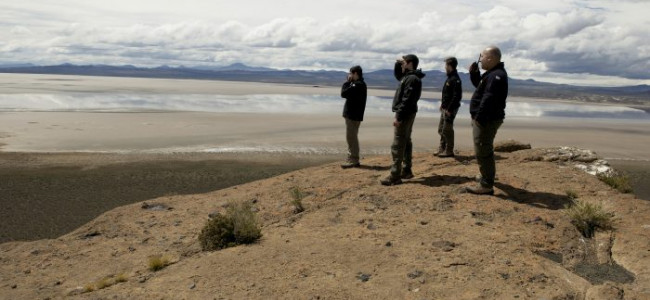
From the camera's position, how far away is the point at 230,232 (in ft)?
25.0

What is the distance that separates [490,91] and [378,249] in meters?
2.90

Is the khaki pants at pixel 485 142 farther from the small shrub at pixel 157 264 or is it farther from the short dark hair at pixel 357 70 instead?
the small shrub at pixel 157 264

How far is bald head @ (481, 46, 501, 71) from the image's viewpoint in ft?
25.1

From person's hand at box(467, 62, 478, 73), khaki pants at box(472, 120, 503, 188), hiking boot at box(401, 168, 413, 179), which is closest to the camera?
khaki pants at box(472, 120, 503, 188)

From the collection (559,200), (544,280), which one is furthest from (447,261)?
(559,200)

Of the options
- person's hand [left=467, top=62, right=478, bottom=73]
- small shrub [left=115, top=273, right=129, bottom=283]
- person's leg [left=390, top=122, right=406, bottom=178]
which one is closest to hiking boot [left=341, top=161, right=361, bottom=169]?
person's leg [left=390, top=122, right=406, bottom=178]

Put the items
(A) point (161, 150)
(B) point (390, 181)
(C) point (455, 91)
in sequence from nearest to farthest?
(B) point (390, 181)
(C) point (455, 91)
(A) point (161, 150)

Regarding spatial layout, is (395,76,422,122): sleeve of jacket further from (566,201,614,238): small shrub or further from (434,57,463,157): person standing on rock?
(566,201,614,238): small shrub

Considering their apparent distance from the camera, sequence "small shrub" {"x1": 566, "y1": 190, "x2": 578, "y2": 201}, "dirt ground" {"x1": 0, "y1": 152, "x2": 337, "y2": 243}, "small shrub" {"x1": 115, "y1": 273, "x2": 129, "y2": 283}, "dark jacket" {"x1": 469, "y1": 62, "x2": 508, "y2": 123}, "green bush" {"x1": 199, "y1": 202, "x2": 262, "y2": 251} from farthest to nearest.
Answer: "dirt ground" {"x1": 0, "y1": 152, "x2": 337, "y2": 243} → "small shrub" {"x1": 566, "y1": 190, "x2": 578, "y2": 201} → "dark jacket" {"x1": 469, "y1": 62, "x2": 508, "y2": 123} → "green bush" {"x1": 199, "y1": 202, "x2": 262, "y2": 251} → "small shrub" {"x1": 115, "y1": 273, "x2": 129, "y2": 283}

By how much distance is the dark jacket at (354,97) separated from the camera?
35.7ft

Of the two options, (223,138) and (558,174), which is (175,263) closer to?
(558,174)

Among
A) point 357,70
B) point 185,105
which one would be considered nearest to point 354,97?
point 357,70

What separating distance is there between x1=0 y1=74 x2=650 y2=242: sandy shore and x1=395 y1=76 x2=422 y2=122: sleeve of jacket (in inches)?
289

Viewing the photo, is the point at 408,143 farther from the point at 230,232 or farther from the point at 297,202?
the point at 230,232
